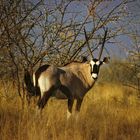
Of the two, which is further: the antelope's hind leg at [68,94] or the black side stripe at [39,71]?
the antelope's hind leg at [68,94]

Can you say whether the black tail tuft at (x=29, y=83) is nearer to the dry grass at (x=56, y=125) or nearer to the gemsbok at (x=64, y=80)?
the gemsbok at (x=64, y=80)

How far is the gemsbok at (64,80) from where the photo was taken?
9.24 m

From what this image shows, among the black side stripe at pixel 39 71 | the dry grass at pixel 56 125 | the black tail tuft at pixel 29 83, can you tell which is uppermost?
the black side stripe at pixel 39 71

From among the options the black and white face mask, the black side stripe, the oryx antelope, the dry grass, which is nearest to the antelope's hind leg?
the oryx antelope

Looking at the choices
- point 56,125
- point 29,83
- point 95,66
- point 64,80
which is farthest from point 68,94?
point 56,125

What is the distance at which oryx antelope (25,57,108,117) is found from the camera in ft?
30.3

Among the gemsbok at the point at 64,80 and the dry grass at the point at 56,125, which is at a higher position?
the gemsbok at the point at 64,80

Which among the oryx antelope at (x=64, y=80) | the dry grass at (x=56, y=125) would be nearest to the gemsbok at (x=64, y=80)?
the oryx antelope at (x=64, y=80)

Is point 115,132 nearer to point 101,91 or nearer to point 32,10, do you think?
point 32,10

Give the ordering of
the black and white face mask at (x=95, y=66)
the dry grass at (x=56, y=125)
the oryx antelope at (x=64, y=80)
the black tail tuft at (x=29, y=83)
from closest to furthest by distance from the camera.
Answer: the dry grass at (x=56, y=125) < the oryx antelope at (x=64, y=80) < the black tail tuft at (x=29, y=83) < the black and white face mask at (x=95, y=66)

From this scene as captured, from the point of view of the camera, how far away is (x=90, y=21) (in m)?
10.6

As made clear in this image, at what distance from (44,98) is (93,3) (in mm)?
2314

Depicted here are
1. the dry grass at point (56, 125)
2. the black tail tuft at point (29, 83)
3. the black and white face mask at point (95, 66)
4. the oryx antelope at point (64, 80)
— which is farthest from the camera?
the black and white face mask at point (95, 66)

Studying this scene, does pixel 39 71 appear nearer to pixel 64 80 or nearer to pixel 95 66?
pixel 64 80
